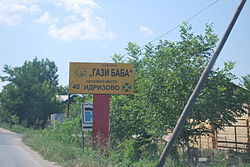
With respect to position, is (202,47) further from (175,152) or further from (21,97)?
(21,97)

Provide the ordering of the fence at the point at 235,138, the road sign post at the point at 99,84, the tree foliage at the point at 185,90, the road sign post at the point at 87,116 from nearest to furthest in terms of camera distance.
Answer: the tree foliage at the point at 185,90 < the road sign post at the point at 87,116 < the road sign post at the point at 99,84 < the fence at the point at 235,138

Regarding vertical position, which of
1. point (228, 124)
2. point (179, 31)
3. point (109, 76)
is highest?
point (179, 31)

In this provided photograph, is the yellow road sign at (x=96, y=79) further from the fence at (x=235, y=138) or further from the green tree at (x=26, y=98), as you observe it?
the green tree at (x=26, y=98)

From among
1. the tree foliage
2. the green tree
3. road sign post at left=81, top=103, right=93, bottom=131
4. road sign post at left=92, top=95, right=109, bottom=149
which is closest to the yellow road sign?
road sign post at left=92, top=95, right=109, bottom=149

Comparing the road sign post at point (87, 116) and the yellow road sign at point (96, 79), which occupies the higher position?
the yellow road sign at point (96, 79)

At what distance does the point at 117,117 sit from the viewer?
19219 millimetres

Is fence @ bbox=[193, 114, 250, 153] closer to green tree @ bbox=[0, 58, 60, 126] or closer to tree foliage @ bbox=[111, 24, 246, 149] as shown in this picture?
tree foliage @ bbox=[111, 24, 246, 149]

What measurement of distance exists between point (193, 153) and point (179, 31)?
16.4 ft

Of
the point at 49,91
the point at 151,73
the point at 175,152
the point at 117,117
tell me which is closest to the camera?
the point at 175,152

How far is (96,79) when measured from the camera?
17.4 meters

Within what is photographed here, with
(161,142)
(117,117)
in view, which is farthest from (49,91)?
(161,142)

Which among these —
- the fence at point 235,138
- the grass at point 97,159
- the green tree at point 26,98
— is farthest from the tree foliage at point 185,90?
the green tree at point 26,98

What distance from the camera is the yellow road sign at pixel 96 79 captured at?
17.3m

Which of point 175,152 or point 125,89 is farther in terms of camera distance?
point 125,89
